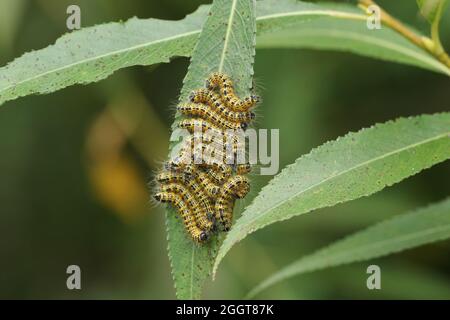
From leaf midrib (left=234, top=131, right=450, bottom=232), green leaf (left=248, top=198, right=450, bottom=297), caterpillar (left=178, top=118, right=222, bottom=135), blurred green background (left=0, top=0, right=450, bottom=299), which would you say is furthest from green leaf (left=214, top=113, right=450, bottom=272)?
blurred green background (left=0, top=0, right=450, bottom=299)

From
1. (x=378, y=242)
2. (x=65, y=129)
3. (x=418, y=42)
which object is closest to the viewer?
(x=418, y=42)

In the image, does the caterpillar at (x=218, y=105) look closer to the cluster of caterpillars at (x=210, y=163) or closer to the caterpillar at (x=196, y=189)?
the cluster of caterpillars at (x=210, y=163)

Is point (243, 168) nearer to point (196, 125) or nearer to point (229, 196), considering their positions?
point (229, 196)

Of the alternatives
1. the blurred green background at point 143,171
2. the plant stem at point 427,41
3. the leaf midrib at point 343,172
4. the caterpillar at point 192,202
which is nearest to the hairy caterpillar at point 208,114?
the caterpillar at point 192,202

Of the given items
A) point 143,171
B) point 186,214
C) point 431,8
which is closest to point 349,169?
point 186,214

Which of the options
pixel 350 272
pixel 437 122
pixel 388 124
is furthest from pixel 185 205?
pixel 350 272

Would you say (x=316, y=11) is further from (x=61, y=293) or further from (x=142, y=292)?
(x=61, y=293)

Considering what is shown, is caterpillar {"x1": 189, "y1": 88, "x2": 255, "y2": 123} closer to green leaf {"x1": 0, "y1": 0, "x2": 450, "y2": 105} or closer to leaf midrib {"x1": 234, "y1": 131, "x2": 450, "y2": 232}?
green leaf {"x1": 0, "y1": 0, "x2": 450, "y2": 105}
